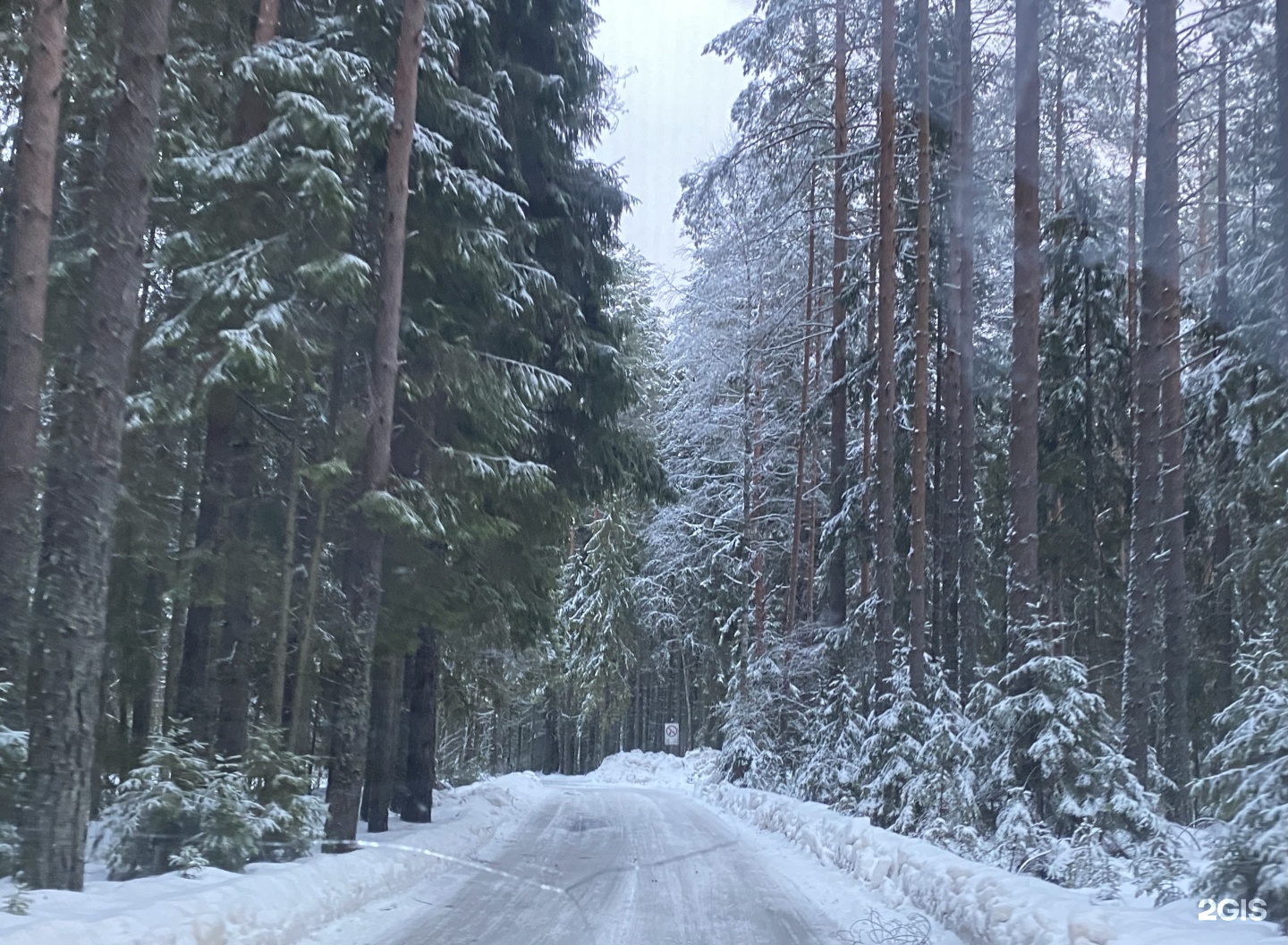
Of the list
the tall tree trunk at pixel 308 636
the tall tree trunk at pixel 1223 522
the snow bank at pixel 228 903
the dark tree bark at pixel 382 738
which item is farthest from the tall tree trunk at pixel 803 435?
the snow bank at pixel 228 903

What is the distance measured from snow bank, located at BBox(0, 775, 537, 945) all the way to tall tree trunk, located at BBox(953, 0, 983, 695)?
9.42 meters

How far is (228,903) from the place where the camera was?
756cm

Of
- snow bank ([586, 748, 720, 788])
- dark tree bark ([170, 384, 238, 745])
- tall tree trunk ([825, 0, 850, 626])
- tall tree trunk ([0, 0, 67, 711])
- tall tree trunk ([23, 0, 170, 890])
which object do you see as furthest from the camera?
snow bank ([586, 748, 720, 788])

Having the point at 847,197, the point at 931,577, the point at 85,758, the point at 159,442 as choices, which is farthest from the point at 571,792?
the point at 85,758

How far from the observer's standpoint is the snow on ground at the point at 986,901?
6301mm

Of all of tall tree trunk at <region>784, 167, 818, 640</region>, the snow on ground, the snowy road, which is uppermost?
tall tree trunk at <region>784, 167, 818, 640</region>

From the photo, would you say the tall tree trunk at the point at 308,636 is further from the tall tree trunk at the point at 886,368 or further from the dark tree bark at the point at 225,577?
the tall tree trunk at the point at 886,368

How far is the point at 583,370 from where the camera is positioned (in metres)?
16.4

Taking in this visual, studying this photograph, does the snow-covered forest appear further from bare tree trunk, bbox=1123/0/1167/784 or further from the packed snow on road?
the packed snow on road

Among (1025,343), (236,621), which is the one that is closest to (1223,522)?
(1025,343)

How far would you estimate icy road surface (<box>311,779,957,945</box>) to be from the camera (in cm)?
924

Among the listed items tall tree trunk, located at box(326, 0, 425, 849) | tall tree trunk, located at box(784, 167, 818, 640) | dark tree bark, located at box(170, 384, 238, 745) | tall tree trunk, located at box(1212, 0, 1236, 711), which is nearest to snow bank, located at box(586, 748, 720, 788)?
tall tree trunk, located at box(784, 167, 818, 640)

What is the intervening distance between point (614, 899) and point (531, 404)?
630 cm

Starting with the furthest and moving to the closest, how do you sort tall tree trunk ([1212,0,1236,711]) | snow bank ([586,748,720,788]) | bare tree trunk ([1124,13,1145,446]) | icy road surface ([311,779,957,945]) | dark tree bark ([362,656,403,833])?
snow bank ([586,748,720,788]), bare tree trunk ([1124,13,1145,446]), tall tree trunk ([1212,0,1236,711]), dark tree bark ([362,656,403,833]), icy road surface ([311,779,957,945])
